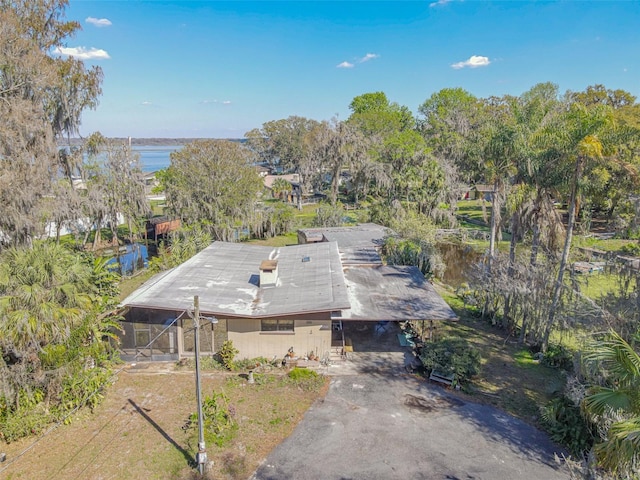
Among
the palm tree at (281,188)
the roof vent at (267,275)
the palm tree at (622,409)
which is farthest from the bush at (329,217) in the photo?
the palm tree at (622,409)

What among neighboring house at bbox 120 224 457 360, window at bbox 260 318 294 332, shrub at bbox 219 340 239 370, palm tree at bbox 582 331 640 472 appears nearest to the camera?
palm tree at bbox 582 331 640 472

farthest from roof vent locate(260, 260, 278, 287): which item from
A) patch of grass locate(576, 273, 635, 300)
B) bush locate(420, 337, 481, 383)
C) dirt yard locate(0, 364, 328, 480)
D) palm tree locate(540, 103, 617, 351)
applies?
patch of grass locate(576, 273, 635, 300)

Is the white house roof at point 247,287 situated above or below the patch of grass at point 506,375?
above

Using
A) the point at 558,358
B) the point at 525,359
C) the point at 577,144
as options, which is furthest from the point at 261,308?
the point at 577,144

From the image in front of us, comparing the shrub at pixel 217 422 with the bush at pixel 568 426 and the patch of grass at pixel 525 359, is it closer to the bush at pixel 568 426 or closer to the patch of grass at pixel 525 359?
the bush at pixel 568 426

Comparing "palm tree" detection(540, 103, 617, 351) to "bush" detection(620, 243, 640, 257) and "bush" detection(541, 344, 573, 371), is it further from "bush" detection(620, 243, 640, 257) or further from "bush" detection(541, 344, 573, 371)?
"bush" detection(620, 243, 640, 257)

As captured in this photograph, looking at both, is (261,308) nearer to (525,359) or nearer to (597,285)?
(525,359)

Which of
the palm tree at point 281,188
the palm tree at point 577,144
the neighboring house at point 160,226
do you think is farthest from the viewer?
the palm tree at point 281,188

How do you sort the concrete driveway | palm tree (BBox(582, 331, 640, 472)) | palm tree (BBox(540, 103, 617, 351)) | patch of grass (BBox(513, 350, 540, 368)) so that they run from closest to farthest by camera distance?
palm tree (BBox(582, 331, 640, 472)) → the concrete driveway → palm tree (BBox(540, 103, 617, 351)) → patch of grass (BBox(513, 350, 540, 368))
